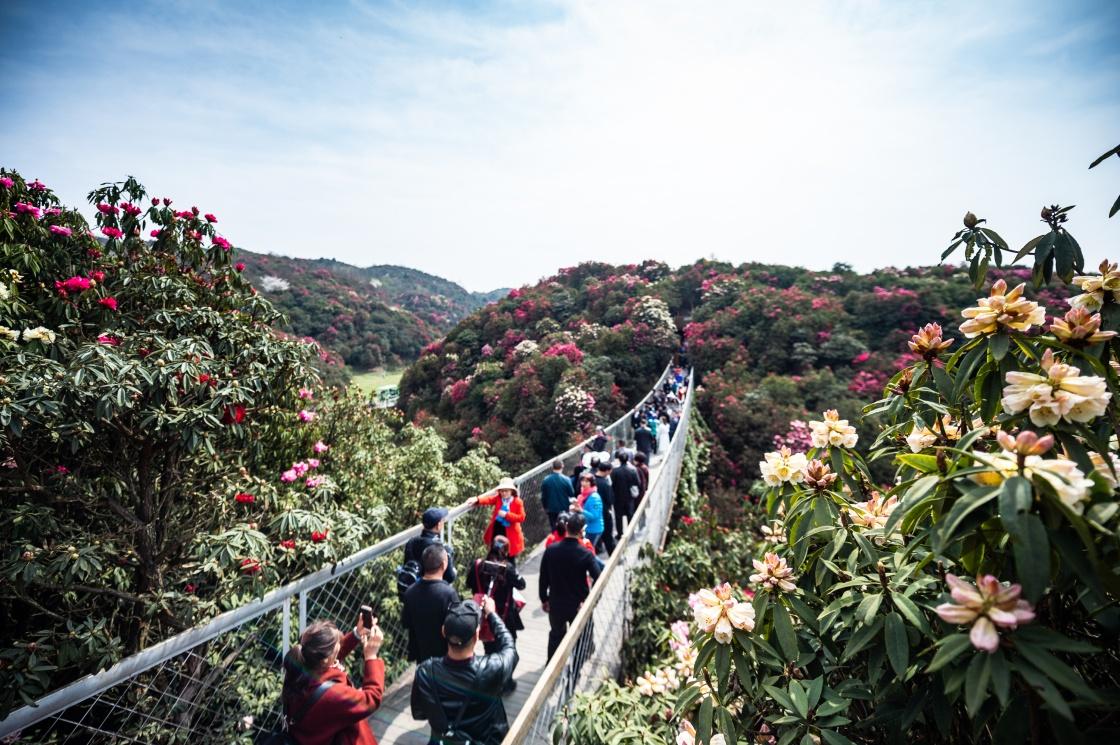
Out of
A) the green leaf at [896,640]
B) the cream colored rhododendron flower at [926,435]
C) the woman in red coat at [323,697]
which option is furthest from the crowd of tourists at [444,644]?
the cream colored rhododendron flower at [926,435]

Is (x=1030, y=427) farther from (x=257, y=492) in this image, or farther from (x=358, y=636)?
(x=257, y=492)

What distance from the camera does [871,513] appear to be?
1.71m

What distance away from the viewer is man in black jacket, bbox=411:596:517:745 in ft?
6.72

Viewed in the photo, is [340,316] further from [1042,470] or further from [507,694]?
[1042,470]

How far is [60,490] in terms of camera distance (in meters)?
2.71

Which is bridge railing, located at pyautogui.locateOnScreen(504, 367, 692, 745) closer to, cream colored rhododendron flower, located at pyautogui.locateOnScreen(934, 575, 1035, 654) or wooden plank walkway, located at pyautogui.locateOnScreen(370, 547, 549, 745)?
wooden plank walkway, located at pyautogui.locateOnScreen(370, 547, 549, 745)

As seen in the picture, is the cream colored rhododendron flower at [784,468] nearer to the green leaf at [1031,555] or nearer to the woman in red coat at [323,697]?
the green leaf at [1031,555]

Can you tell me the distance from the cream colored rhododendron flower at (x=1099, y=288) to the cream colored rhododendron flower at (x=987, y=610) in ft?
2.72

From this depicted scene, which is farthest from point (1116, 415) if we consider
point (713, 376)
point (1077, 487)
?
point (713, 376)

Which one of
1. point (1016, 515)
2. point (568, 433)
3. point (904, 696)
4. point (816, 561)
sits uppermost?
point (1016, 515)

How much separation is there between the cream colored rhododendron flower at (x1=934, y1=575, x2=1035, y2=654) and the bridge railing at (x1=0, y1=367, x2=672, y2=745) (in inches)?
104

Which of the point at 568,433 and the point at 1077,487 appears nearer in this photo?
the point at 1077,487

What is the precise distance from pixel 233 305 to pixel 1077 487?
4448 millimetres

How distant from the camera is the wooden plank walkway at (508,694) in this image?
9.48ft
